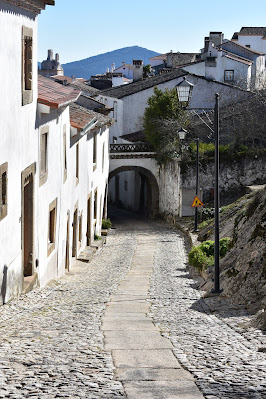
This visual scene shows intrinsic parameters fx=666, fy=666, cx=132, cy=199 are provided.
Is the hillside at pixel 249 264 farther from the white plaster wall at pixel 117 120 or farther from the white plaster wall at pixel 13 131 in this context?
the white plaster wall at pixel 117 120

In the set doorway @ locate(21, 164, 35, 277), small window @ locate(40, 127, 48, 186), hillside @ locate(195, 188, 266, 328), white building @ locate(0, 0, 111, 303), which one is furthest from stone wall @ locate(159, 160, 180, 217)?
doorway @ locate(21, 164, 35, 277)

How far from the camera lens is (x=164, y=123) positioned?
38.7 m

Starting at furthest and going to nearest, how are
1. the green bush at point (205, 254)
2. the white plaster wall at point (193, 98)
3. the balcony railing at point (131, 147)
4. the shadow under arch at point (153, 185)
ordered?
the white plaster wall at point (193, 98) → the shadow under arch at point (153, 185) → the balcony railing at point (131, 147) → the green bush at point (205, 254)

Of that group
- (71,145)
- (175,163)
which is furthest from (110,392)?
(175,163)

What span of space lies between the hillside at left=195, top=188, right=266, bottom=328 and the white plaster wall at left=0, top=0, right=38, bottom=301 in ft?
13.7

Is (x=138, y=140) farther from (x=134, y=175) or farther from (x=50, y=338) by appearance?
(x=50, y=338)

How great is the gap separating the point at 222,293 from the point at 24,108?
529cm

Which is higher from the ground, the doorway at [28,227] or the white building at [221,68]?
the white building at [221,68]

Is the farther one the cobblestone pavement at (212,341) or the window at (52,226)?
the window at (52,226)

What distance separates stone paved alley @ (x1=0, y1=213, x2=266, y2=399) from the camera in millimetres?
6238

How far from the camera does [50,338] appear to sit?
28.0ft

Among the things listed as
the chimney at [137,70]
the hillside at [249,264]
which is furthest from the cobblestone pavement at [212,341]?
the chimney at [137,70]

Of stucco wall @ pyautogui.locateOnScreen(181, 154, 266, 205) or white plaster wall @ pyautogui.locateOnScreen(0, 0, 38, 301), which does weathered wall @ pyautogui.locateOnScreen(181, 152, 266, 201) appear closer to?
stucco wall @ pyautogui.locateOnScreen(181, 154, 266, 205)

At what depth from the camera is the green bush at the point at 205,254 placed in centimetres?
1689
